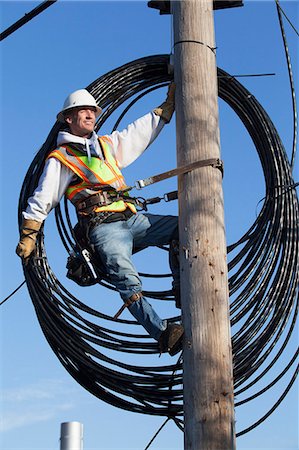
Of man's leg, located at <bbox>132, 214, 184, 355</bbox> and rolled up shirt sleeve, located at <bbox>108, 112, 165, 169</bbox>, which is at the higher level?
rolled up shirt sleeve, located at <bbox>108, 112, 165, 169</bbox>

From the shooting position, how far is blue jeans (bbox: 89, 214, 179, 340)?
579cm

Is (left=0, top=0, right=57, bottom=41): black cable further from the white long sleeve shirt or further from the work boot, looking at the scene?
the work boot

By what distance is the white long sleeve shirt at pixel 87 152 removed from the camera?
6.20 m

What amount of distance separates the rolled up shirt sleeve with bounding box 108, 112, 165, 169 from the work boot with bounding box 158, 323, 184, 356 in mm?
1461

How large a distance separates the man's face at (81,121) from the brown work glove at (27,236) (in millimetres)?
772

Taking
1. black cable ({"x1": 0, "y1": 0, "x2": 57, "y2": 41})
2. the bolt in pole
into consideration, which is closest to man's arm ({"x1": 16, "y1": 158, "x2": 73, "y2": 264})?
black cable ({"x1": 0, "y1": 0, "x2": 57, "y2": 41})

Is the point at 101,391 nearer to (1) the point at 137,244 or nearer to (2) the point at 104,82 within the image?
(1) the point at 137,244

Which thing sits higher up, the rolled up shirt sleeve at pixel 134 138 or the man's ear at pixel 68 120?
the man's ear at pixel 68 120

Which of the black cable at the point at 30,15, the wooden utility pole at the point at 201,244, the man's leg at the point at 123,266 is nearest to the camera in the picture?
the wooden utility pole at the point at 201,244

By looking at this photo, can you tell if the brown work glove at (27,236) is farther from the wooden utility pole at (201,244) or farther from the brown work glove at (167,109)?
the brown work glove at (167,109)

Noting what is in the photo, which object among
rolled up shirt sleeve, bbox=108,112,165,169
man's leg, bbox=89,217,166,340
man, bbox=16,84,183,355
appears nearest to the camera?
man's leg, bbox=89,217,166,340

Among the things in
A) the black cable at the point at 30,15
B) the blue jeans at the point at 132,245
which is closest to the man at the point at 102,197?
the blue jeans at the point at 132,245

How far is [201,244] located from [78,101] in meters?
1.61

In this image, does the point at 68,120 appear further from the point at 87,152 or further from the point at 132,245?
the point at 132,245
